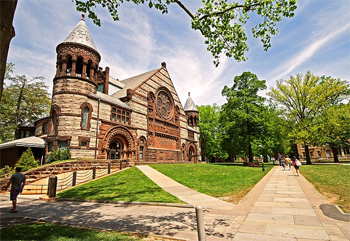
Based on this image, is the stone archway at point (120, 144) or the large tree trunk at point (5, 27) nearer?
the large tree trunk at point (5, 27)

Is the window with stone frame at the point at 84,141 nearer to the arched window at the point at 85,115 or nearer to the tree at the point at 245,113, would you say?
the arched window at the point at 85,115

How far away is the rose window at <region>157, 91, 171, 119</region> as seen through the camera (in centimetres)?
3219

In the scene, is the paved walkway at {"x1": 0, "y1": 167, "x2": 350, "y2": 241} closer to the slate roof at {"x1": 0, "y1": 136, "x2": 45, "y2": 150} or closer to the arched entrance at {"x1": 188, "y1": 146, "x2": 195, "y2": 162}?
the slate roof at {"x1": 0, "y1": 136, "x2": 45, "y2": 150}

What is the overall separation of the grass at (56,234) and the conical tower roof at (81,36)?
71.9ft

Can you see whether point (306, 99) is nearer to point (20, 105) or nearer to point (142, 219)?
point (142, 219)

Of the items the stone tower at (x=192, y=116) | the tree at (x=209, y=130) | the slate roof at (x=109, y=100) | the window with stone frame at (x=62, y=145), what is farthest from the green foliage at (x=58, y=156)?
the tree at (x=209, y=130)

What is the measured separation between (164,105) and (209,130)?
23646 millimetres

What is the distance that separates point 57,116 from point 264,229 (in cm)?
2107

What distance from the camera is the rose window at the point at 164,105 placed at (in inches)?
1267

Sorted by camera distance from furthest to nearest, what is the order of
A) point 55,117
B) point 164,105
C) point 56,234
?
1. point 164,105
2. point 55,117
3. point 56,234

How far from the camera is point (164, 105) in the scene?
33.4 m

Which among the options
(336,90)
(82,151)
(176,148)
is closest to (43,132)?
(82,151)

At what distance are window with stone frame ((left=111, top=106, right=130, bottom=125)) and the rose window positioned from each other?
7283 mm

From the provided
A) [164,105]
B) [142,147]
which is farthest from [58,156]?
[164,105]
